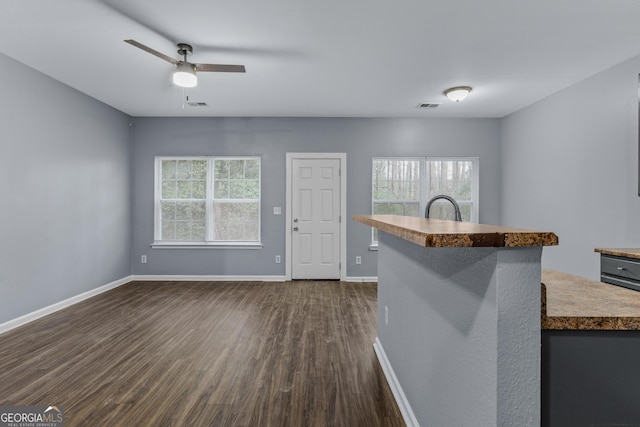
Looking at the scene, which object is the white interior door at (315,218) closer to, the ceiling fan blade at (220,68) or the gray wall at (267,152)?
the gray wall at (267,152)

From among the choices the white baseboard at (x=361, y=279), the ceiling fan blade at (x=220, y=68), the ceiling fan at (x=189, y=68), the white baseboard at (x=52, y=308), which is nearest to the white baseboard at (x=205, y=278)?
the white baseboard at (x=52, y=308)

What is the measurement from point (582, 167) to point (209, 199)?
511cm

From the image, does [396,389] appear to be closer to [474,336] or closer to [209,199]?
[474,336]

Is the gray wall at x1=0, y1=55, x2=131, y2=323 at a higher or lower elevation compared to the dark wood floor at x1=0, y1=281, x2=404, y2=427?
higher

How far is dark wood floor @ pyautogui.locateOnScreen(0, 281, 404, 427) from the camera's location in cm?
188

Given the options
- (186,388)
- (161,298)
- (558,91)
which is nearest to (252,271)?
(161,298)

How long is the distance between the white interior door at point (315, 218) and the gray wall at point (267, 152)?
0.20m

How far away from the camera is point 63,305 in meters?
3.76

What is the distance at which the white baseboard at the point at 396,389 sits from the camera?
67.4 inches

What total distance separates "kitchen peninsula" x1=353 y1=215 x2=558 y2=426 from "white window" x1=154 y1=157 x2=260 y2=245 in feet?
12.7

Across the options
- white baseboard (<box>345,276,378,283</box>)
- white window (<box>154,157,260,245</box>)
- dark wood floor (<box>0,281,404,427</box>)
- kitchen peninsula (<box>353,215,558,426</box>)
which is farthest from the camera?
white window (<box>154,157,260,245</box>)

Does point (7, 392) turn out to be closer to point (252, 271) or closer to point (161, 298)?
point (161, 298)

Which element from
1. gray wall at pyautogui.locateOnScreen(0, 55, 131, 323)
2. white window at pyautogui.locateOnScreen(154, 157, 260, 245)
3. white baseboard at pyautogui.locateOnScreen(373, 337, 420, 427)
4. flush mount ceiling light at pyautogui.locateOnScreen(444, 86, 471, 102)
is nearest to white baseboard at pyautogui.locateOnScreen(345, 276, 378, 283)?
white window at pyautogui.locateOnScreen(154, 157, 260, 245)

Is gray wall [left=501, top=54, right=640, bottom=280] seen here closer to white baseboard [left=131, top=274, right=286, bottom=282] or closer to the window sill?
white baseboard [left=131, top=274, right=286, bottom=282]
